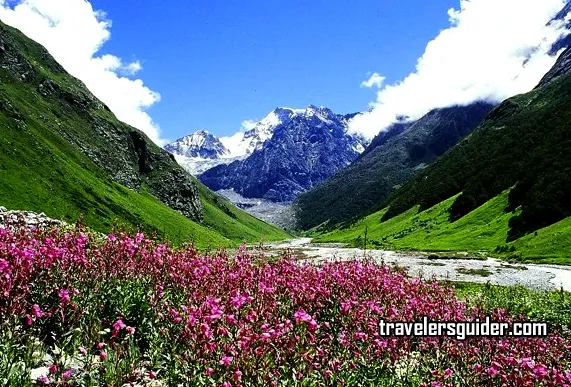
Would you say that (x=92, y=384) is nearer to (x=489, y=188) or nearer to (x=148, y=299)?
(x=148, y=299)

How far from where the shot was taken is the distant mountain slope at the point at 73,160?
90625 mm

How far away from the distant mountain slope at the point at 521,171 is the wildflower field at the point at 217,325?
84.0 meters

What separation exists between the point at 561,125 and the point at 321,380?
140 m

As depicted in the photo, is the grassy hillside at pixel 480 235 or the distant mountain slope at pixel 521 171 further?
the distant mountain slope at pixel 521 171

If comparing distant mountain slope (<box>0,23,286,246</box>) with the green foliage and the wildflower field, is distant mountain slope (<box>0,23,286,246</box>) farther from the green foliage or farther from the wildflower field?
the green foliage

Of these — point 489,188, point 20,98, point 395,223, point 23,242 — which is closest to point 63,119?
point 20,98

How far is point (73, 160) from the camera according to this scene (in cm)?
12456

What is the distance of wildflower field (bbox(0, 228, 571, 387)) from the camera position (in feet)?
20.7

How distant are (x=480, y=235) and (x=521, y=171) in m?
30.8

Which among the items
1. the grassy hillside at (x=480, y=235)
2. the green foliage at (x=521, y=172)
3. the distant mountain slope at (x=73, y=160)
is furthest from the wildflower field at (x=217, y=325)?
the green foliage at (x=521, y=172)

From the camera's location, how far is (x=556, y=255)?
214 ft

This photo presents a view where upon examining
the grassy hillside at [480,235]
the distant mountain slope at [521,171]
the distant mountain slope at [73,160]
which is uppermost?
the distant mountain slope at [521,171]

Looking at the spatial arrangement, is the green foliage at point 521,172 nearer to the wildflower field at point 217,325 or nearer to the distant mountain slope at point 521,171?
the distant mountain slope at point 521,171

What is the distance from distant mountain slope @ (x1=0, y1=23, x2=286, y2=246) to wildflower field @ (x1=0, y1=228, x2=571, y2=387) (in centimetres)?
5486
